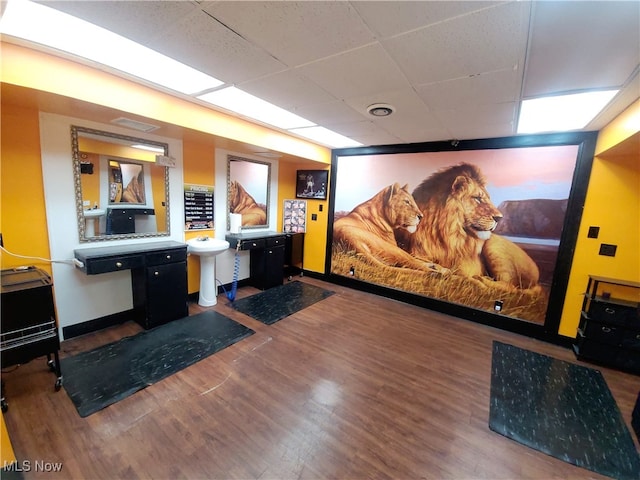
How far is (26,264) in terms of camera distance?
7.93ft

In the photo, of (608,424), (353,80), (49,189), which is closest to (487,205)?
(608,424)

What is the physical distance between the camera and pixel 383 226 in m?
4.36

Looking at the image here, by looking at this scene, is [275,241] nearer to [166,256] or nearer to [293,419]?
[166,256]

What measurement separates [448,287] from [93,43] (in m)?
4.40

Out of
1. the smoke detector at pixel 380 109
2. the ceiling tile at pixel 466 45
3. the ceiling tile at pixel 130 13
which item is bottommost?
the ceiling tile at pixel 130 13

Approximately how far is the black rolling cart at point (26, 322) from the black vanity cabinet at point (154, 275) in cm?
66

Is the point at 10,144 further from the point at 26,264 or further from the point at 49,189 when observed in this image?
the point at 26,264

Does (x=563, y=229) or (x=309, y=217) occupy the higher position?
(x=563, y=229)

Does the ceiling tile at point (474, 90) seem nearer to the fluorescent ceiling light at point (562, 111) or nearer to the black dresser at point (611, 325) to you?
the fluorescent ceiling light at point (562, 111)

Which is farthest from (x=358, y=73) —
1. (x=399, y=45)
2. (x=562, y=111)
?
(x=562, y=111)

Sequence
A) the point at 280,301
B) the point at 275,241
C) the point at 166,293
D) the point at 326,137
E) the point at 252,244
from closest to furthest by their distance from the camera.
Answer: the point at 166,293, the point at 326,137, the point at 280,301, the point at 252,244, the point at 275,241

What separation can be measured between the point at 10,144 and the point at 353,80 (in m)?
2.89

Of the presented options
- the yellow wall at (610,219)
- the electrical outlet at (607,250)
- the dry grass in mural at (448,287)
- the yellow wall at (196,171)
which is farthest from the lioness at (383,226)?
the yellow wall at (196,171)

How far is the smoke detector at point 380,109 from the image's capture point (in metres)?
2.37
